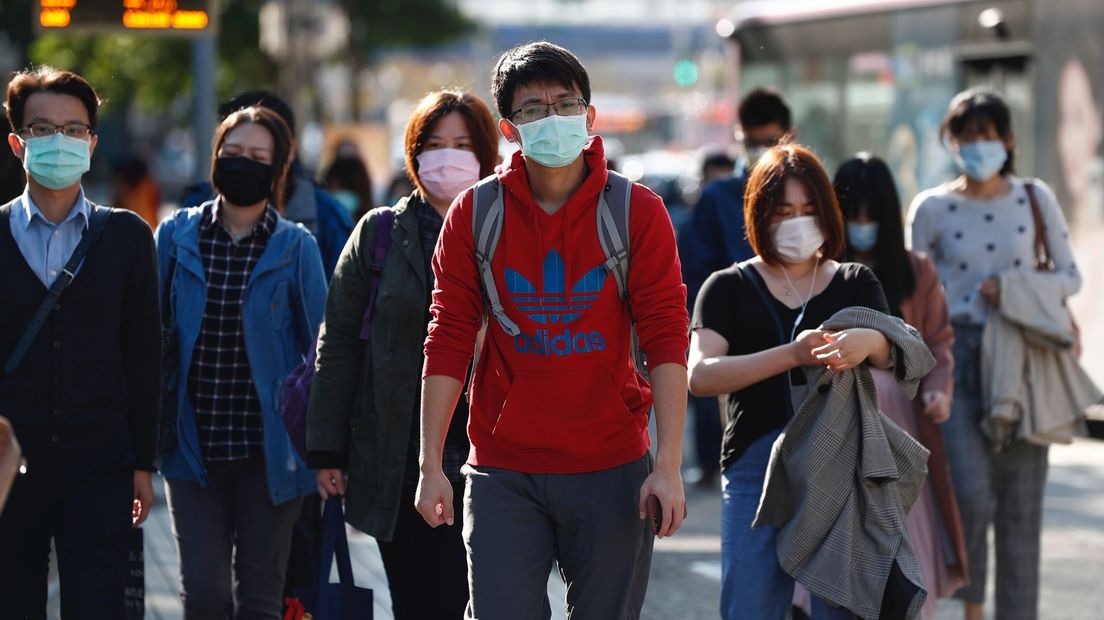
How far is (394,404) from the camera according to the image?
15.6 feet

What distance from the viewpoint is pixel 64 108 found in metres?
4.84

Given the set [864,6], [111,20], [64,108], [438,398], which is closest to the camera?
[438,398]

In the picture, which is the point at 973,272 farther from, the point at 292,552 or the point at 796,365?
the point at 292,552

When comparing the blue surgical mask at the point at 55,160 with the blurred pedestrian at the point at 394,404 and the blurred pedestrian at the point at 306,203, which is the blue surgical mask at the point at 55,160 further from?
the blurred pedestrian at the point at 306,203

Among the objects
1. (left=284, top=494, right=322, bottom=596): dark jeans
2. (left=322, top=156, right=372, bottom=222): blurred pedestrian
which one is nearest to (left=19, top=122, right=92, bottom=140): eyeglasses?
(left=284, top=494, right=322, bottom=596): dark jeans

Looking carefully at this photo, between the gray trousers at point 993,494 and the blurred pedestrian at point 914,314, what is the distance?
60 cm

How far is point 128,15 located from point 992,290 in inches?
223

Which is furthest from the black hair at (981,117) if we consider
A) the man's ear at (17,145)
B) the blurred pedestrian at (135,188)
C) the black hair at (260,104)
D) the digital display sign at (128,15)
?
the blurred pedestrian at (135,188)

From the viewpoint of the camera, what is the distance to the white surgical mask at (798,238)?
15.5ft

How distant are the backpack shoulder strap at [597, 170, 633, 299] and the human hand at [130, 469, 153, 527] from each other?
1.56 metres

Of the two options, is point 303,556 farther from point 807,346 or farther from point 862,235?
point 807,346

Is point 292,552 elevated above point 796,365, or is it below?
below

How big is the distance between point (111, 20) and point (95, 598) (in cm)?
616

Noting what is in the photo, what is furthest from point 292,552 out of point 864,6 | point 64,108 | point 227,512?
point 864,6
